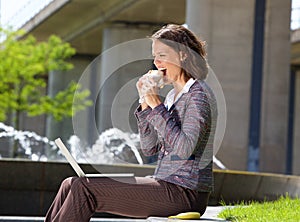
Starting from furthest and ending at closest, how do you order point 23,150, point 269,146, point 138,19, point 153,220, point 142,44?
point 138,19, point 23,150, point 269,146, point 142,44, point 153,220

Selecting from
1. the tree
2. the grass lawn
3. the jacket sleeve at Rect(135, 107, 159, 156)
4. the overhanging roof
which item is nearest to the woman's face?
the jacket sleeve at Rect(135, 107, 159, 156)

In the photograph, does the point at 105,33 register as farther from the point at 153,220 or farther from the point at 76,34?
the point at 153,220

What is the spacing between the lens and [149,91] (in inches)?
182

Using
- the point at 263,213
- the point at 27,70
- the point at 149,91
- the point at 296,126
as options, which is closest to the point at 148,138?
the point at 149,91

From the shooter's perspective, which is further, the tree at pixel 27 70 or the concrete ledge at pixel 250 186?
the tree at pixel 27 70

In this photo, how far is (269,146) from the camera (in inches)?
821

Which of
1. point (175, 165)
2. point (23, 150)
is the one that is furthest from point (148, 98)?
point (23, 150)

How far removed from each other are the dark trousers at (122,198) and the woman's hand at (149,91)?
0.42m

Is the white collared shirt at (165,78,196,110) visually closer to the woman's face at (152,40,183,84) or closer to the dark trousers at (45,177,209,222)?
the woman's face at (152,40,183,84)

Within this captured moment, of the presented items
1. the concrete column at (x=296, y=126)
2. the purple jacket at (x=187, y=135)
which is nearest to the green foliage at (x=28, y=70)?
the concrete column at (x=296, y=126)

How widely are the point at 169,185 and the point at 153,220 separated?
9.3 inches

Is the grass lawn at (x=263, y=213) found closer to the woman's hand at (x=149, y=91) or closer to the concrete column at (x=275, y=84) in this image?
the woman's hand at (x=149, y=91)

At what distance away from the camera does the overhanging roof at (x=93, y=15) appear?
29328 mm

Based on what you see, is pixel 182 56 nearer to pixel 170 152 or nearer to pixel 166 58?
pixel 166 58
